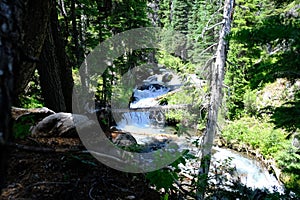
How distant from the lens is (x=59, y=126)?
362 centimetres

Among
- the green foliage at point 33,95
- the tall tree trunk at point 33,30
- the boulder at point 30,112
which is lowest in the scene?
the green foliage at point 33,95

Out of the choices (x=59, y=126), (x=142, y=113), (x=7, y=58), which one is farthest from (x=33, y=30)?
(x=142, y=113)

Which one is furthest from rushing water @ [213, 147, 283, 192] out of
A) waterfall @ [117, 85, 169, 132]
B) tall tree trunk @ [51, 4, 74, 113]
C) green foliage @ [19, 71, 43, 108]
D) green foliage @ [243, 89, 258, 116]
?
green foliage @ [19, 71, 43, 108]

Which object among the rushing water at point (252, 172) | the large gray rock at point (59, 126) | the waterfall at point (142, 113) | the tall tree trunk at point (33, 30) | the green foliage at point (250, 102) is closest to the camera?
the tall tree trunk at point (33, 30)

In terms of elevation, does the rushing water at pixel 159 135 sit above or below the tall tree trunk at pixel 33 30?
below

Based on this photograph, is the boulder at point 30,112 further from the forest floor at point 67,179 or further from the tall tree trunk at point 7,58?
the tall tree trunk at point 7,58

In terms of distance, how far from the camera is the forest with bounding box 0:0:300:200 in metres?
1.69

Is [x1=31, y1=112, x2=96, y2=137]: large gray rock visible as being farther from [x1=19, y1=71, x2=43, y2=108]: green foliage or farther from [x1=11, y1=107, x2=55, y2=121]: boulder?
[x1=19, y1=71, x2=43, y2=108]: green foliage

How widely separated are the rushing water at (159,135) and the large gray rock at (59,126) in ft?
10.4

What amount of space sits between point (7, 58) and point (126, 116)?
13801 millimetres

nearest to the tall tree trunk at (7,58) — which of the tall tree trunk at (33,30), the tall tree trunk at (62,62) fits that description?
the tall tree trunk at (33,30)

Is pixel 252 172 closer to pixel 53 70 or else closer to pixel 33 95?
pixel 53 70

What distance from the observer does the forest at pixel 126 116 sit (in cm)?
169

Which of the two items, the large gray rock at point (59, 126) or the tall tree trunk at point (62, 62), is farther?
the tall tree trunk at point (62, 62)
